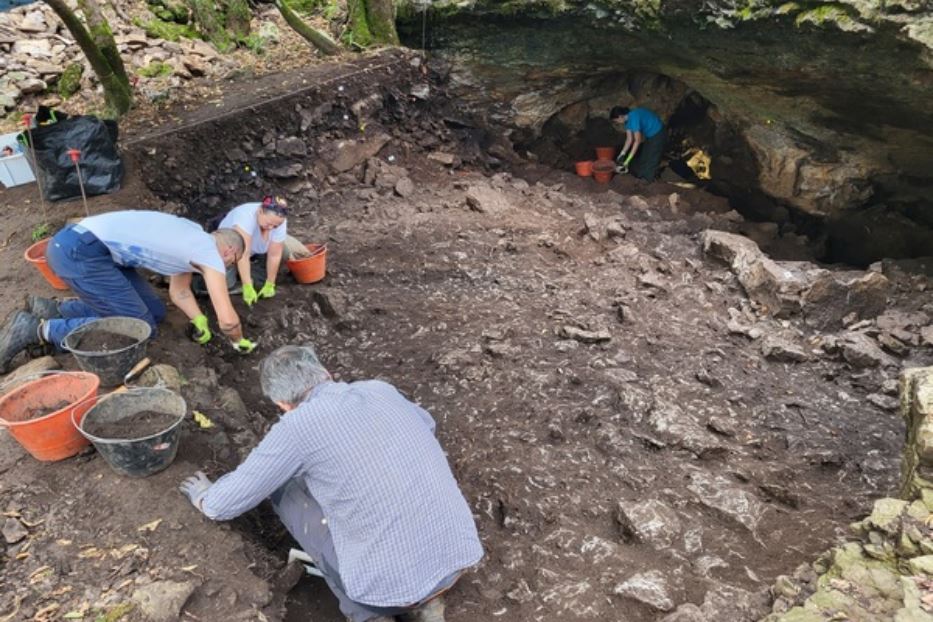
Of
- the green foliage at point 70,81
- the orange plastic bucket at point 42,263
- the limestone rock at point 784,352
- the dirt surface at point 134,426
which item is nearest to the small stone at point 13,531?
the dirt surface at point 134,426

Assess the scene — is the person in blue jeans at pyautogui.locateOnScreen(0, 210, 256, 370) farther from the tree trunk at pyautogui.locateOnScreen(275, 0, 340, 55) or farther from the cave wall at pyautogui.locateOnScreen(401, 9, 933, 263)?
the tree trunk at pyautogui.locateOnScreen(275, 0, 340, 55)

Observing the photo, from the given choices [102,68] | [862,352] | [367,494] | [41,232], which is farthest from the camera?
[102,68]

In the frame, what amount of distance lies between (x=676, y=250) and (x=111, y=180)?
5.72 meters

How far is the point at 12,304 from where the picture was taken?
4.49 metres

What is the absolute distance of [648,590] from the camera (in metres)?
2.94

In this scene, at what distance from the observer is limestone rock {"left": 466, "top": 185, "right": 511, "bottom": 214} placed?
7302 millimetres

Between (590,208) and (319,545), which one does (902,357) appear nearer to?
(590,208)

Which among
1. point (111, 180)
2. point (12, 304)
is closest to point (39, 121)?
point (111, 180)

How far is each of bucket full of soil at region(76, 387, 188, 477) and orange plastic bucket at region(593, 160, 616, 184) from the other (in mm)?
7004

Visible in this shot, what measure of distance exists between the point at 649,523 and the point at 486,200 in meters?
4.85

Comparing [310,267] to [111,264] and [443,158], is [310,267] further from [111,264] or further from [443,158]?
[443,158]

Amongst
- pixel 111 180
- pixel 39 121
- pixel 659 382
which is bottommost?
pixel 659 382

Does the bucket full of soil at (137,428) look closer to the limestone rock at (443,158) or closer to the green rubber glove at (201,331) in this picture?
the green rubber glove at (201,331)

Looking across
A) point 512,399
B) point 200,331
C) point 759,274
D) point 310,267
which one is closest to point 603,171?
point 759,274
